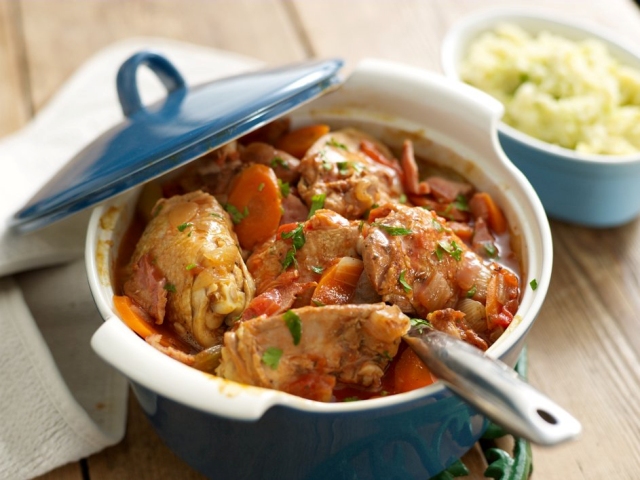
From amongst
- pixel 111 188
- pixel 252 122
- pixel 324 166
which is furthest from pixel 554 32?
pixel 111 188

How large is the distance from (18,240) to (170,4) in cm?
187

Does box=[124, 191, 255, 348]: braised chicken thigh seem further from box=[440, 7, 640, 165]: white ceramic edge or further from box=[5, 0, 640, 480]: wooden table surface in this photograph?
box=[440, 7, 640, 165]: white ceramic edge

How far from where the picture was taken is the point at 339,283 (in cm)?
185

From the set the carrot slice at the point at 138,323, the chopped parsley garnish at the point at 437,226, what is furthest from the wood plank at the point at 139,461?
the chopped parsley garnish at the point at 437,226

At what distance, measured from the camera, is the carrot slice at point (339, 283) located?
5.95ft

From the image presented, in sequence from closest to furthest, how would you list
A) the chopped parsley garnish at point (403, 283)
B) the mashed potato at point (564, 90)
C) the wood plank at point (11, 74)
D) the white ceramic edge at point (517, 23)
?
1. the chopped parsley garnish at point (403, 283)
2. the mashed potato at point (564, 90)
3. the white ceramic edge at point (517, 23)
4. the wood plank at point (11, 74)

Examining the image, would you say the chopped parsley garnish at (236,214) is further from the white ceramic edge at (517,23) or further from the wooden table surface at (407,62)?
A: the white ceramic edge at (517,23)

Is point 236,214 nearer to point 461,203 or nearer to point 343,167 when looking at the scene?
point 343,167

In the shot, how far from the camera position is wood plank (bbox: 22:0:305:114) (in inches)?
135

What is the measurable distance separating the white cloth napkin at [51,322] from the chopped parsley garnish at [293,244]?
2.25ft

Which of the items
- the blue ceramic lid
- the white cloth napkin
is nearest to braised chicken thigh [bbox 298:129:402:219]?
the blue ceramic lid

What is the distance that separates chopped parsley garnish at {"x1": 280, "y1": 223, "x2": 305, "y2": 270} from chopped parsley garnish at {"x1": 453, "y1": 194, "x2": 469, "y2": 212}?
559 mm

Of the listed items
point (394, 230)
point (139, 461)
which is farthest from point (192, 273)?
point (139, 461)

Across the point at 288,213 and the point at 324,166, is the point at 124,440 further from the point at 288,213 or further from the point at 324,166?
the point at 324,166
